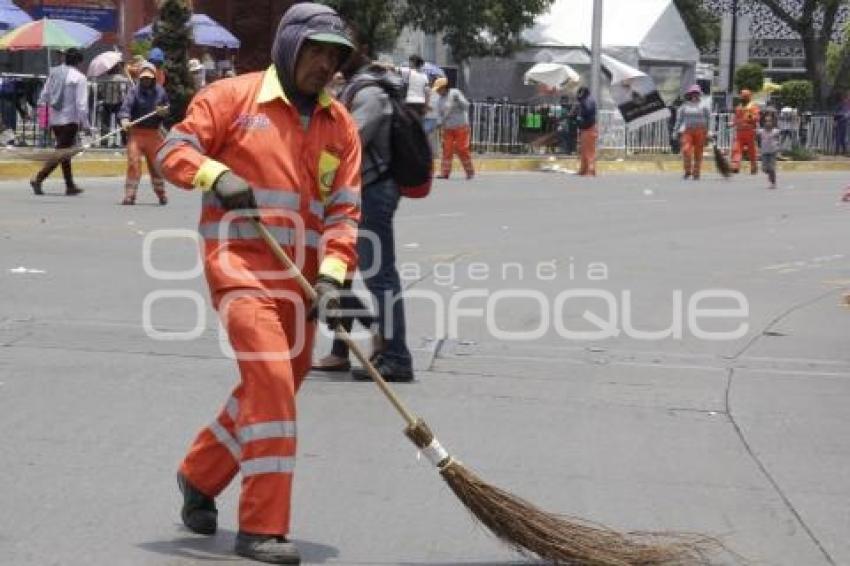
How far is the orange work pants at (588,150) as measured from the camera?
29625mm

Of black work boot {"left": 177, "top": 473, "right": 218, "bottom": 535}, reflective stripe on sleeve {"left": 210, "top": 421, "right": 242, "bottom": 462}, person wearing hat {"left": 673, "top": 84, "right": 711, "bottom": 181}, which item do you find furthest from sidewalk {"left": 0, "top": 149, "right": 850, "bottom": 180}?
reflective stripe on sleeve {"left": 210, "top": 421, "right": 242, "bottom": 462}

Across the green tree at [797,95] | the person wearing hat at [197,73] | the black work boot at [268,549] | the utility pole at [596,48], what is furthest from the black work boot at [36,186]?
the green tree at [797,95]

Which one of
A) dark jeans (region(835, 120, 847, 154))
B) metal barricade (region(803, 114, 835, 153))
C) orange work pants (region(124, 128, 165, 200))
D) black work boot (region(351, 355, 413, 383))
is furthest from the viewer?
dark jeans (region(835, 120, 847, 154))

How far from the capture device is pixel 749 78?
47.8 metres

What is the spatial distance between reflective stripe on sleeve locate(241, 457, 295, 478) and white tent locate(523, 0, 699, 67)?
3485 centimetres

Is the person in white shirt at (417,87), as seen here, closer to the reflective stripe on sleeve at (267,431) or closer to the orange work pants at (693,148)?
the reflective stripe on sleeve at (267,431)

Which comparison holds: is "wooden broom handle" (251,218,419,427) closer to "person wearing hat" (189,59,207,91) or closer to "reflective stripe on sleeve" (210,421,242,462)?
"reflective stripe on sleeve" (210,421,242,462)

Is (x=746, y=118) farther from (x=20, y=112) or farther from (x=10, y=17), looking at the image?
(x=10, y=17)

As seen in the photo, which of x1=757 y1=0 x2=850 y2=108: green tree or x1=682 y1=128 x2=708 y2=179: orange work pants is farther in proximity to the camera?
x1=757 y1=0 x2=850 y2=108: green tree

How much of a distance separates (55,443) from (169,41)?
21.6 metres

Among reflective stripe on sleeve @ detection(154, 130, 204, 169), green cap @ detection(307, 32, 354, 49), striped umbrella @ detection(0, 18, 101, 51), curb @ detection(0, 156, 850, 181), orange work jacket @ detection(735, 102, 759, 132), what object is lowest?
curb @ detection(0, 156, 850, 181)

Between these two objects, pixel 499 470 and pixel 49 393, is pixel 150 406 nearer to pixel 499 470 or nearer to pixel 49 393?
pixel 49 393

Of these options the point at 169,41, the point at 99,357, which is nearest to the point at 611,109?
the point at 169,41

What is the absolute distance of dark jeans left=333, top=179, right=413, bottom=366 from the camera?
8.16 m
